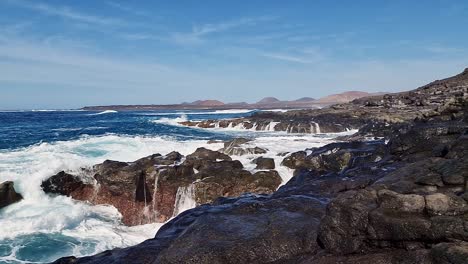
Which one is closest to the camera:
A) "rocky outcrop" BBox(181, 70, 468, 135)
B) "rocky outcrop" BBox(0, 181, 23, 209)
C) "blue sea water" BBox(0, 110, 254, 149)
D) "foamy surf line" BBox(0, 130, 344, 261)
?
"foamy surf line" BBox(0, 130, 344, 261)

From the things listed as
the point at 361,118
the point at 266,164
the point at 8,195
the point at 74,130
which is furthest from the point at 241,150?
the point at 74,130

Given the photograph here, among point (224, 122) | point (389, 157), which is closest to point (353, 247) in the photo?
point (389, 157)

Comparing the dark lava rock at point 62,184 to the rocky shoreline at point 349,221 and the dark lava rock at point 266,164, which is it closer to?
the dark lava rock at point 266,164

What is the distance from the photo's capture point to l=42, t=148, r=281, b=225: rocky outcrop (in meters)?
17.7

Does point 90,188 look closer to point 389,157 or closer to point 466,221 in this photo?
point 389,157

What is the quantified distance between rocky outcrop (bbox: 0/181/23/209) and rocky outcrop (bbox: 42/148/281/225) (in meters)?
1.27

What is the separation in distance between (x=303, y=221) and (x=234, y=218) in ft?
4.58

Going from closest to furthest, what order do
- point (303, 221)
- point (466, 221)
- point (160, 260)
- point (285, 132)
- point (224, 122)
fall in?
point (466, 221)
point (160, 260)
point (303, 221)
point (285, 132)
point (224, 122)

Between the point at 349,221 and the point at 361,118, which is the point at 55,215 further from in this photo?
the point at 361,118

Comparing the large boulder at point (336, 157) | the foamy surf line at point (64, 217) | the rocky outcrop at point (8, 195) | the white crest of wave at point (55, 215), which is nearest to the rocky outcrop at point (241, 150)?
the foamy surf line at point (64, 217)

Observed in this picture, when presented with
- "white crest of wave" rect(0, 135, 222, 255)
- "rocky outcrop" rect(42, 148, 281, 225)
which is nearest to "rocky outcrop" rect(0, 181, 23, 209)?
"white crest of wave" rect(0, 135, 222, 255)

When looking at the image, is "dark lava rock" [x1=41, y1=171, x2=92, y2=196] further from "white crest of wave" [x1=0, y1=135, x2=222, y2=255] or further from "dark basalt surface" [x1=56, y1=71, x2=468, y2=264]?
"dark basalt surface" [x1=56, y1=71, x2=468, y2=264]

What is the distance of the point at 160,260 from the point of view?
683 centimetres

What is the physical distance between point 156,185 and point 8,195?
6908 millimetres
